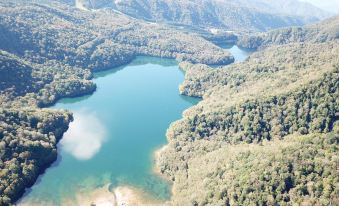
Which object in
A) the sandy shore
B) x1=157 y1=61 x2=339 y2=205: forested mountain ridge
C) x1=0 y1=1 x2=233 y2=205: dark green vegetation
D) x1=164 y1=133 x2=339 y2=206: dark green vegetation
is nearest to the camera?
x1=164 y1=133 x2=339 y2=206: dark green vegetation

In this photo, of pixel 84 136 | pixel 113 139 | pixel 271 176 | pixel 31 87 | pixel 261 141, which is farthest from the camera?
pixel 31 87

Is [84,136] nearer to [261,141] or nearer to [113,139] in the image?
[113,139]

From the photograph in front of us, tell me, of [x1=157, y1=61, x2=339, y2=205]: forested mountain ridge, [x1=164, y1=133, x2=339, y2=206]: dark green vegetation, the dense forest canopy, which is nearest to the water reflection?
the dense forest canopy

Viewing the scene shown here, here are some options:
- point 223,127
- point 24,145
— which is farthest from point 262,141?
point 24,145

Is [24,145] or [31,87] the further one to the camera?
[31,87]

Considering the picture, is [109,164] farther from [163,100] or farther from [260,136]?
[163,100]

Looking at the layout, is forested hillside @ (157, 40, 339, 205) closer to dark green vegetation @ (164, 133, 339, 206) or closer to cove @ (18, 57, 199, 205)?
dark green vegetation @ (164, 133, 339, 206)

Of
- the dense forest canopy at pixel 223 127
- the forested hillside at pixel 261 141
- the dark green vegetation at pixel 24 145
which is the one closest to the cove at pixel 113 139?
the dark green vegetation at pixel 24 145

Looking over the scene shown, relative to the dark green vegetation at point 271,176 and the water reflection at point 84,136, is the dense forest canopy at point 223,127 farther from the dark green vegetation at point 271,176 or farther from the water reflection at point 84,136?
the water reflection at point 84,136
